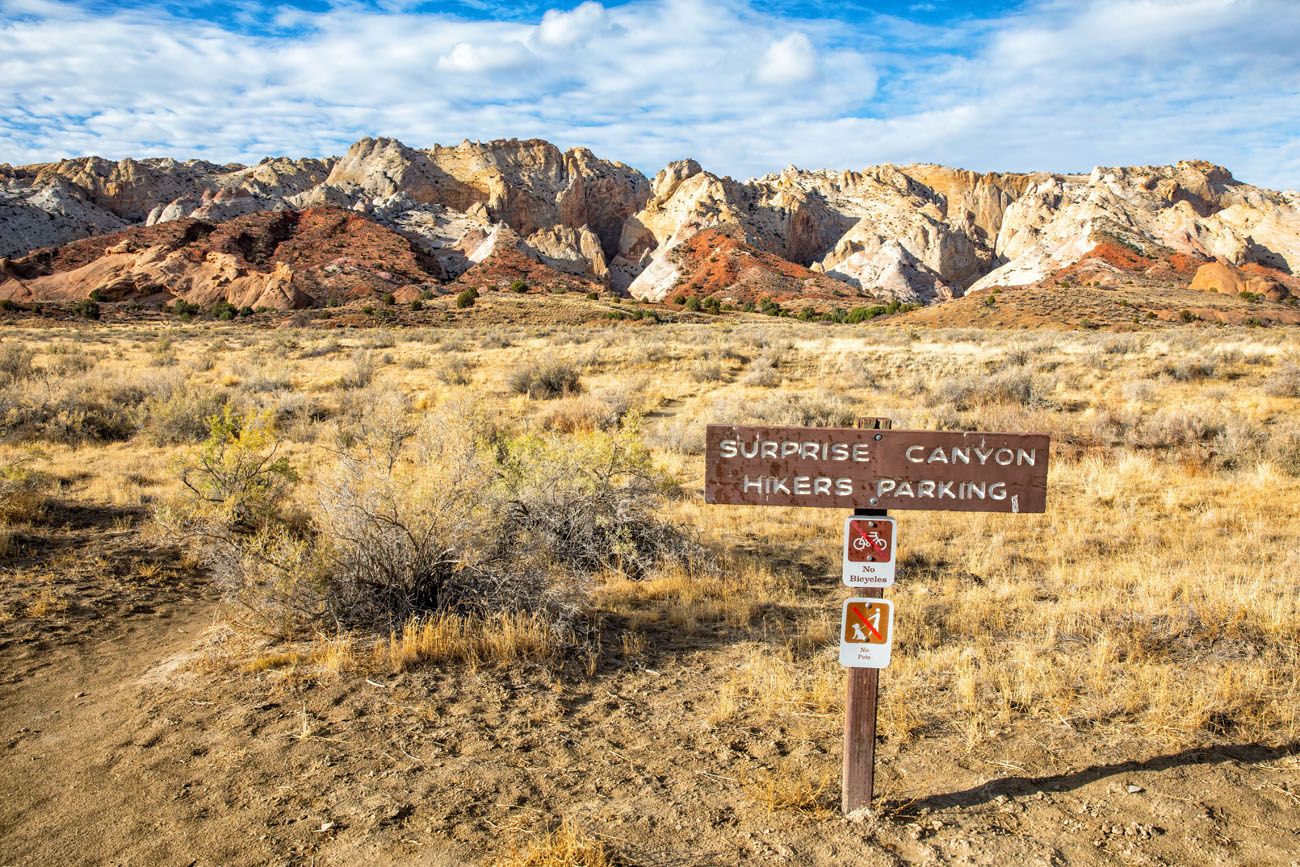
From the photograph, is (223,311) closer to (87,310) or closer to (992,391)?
(87,310)

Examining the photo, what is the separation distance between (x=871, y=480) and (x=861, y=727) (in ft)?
3.50

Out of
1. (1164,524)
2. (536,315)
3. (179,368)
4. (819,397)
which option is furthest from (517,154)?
(1164,524)

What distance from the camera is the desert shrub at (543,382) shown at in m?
16.9

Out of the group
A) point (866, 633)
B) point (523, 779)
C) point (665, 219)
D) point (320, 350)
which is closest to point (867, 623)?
point (866, 633)

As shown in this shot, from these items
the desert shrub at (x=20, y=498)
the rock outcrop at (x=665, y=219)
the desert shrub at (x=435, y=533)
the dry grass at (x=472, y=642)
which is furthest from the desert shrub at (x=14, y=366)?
the rock outcrop at (x=665, y=219)

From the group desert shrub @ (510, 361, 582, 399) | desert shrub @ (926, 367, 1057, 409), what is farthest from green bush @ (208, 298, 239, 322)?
desert shrub @ (926, 367, 1057, 409)

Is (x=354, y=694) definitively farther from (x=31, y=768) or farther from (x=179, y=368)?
(x=179, y=368)

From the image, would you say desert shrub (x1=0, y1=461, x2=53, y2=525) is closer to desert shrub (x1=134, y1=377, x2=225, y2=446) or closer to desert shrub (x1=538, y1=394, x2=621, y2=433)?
desert shrub (x1=134, y1=377, x2=225, y2=446)

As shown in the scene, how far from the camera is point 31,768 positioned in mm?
3762

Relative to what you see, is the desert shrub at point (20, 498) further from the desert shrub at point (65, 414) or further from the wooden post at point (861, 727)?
the wooden post at point (861, 727)

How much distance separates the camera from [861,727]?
3.22 meters

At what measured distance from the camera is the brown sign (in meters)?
3.08

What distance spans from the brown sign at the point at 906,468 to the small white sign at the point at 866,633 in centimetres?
43

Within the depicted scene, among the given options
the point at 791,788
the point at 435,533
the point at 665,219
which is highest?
the point at 665,219
